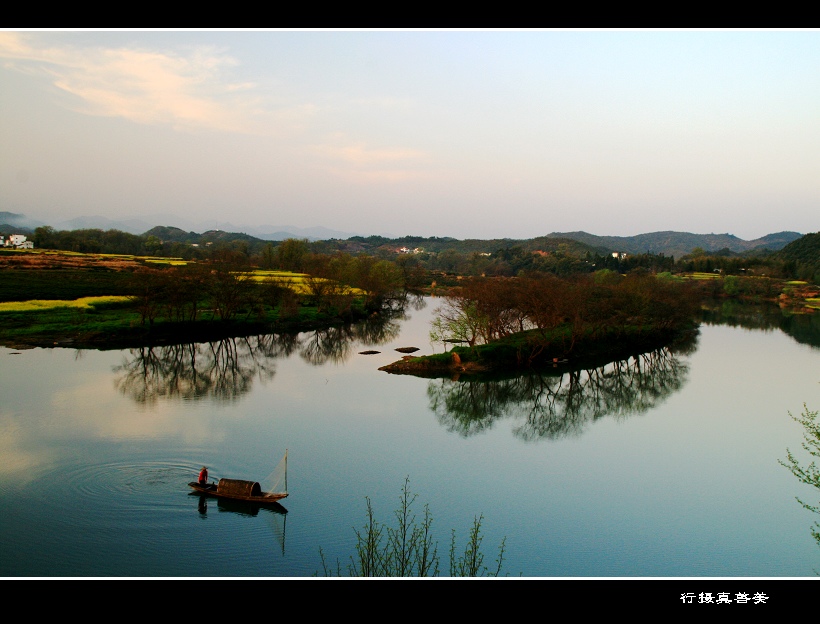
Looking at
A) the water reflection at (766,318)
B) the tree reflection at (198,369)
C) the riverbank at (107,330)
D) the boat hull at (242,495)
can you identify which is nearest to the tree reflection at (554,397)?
the boat hull at (242,495)

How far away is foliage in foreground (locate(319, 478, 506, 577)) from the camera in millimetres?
9891

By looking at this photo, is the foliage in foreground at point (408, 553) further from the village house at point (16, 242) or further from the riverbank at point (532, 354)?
the village house at point (16, 242)

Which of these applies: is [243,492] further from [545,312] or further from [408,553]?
[545,312]

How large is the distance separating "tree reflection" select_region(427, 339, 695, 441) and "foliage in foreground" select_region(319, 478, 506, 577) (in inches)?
337

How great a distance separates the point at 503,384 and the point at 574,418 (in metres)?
5.59

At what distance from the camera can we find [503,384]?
29312 mm

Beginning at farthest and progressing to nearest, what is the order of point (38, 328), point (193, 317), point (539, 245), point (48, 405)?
point (539, 245) < point (193, 317) < point (38, 328) < point (48, 405)

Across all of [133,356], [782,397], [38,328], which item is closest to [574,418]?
[782,397]

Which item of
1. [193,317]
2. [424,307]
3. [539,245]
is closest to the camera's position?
[193,317]

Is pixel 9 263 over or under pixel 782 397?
over

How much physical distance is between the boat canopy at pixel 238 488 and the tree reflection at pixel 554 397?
926cm

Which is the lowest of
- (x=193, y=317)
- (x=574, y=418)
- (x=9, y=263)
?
(x=574, y=418)

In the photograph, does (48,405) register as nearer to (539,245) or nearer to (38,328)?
(38,328)
